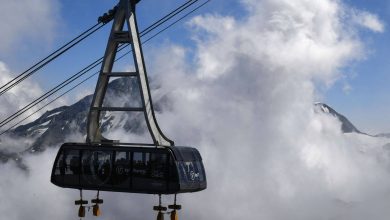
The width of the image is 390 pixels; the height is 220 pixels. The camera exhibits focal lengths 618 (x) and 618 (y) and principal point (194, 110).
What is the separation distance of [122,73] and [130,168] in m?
6.57

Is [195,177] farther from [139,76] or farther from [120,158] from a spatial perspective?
[139,76]

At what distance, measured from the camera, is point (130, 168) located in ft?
137

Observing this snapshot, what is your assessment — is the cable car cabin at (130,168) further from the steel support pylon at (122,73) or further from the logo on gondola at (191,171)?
the steel support pylon at (122,73)

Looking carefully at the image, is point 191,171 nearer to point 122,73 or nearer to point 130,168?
point 130,168

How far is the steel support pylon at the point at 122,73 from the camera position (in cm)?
4206

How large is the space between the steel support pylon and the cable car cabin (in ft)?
4.36

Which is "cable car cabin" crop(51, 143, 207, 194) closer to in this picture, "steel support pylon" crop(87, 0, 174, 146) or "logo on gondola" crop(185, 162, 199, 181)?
"logo on gondola" crop(185, 162, 199, 181)

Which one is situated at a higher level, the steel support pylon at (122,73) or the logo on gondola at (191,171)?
the steel support pylon at (122,73)

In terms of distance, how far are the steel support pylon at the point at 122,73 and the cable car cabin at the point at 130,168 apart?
1328 mm

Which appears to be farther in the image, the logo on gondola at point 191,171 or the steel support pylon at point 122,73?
the steel support pylon at point 122,73

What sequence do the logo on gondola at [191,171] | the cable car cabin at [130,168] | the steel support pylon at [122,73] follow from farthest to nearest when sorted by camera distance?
1. the steel support pylon at [122,73]
2. the logo on gondola at [191,171]
3. the cable car cabin at [130,168]

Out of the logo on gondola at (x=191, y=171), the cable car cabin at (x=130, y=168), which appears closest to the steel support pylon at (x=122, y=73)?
the cable car cabin at (x=130, y=168)

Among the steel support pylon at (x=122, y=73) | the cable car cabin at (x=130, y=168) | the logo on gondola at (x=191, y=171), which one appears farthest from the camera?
the steel support pylon at (x=122, y=73)

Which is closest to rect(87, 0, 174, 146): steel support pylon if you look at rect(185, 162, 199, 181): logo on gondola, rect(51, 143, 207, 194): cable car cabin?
rect(51, 143, 207, 194): cable car cabin
